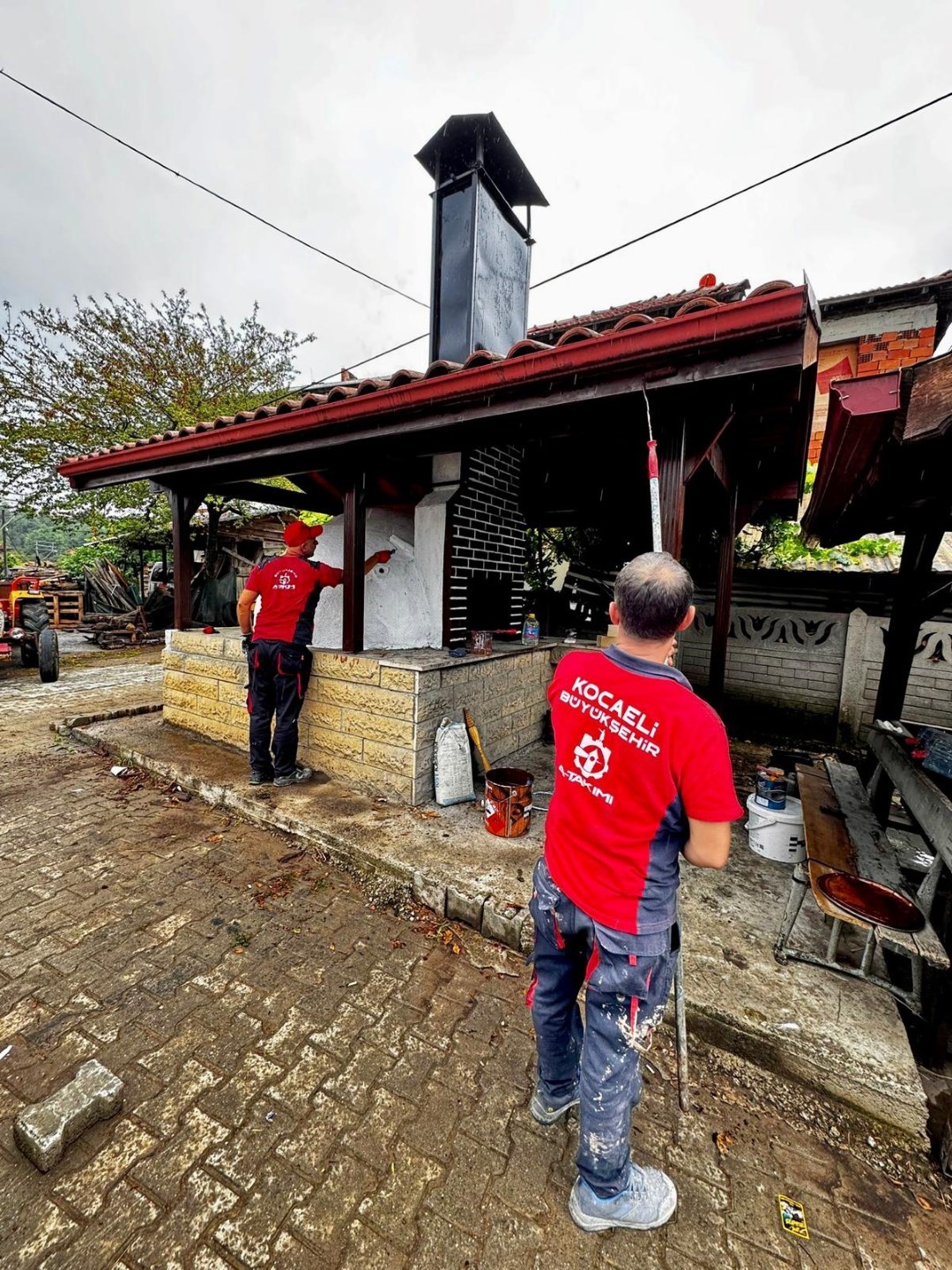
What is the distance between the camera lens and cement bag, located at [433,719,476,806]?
3.92 metres

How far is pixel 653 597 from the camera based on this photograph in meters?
1.40

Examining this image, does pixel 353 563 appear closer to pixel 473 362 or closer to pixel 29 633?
pixel 473 362

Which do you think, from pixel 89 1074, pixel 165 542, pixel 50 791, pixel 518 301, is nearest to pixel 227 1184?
pixel 89 1074

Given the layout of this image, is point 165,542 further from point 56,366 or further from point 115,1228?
point 115,1228

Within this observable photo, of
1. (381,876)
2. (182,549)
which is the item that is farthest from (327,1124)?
(182,549)

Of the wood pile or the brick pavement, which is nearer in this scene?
the brick pavement

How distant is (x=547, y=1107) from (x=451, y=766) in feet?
7.54

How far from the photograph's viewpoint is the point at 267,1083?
1900 mm

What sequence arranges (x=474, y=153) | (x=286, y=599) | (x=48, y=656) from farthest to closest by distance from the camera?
(x=48, y=656) < (x=474, y=153) < (x=286, y=599)

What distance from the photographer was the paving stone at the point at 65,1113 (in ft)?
5.20

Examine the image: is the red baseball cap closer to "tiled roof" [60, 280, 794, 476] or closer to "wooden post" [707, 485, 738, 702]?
"tiled roof" [60, 280, 794, 476]

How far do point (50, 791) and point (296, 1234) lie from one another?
4.22 metres

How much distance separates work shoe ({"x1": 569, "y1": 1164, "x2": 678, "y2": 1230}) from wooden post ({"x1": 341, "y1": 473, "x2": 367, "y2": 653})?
137 inches

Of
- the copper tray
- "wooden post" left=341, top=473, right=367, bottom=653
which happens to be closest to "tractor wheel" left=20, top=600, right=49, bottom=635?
"wooden post" left=341, top=473, right=367, bottom=653
